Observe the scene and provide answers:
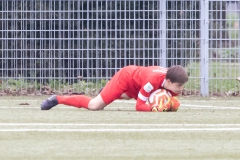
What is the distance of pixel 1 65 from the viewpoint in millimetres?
13836

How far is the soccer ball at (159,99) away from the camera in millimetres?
8703

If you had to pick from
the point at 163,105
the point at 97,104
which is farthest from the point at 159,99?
the point at 97,104

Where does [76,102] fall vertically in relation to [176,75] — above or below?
below

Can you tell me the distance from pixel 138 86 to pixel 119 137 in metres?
3.32

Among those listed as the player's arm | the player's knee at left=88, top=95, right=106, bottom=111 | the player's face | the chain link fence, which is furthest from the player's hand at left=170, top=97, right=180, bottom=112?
the chain link fence

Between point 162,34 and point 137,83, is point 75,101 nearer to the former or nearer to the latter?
point 137,83

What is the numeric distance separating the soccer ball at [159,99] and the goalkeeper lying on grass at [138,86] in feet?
0.14

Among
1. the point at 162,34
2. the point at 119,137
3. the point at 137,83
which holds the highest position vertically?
the point at 162,34

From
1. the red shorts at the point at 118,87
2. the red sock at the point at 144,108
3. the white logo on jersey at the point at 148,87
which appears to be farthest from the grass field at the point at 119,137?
the red shorts at the point at 118,87

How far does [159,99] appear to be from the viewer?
8719 millimetres

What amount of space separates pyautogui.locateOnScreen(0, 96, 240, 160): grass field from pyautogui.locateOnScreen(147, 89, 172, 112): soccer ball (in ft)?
2.89

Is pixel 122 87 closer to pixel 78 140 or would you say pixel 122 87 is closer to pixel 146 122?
pixel 146 122

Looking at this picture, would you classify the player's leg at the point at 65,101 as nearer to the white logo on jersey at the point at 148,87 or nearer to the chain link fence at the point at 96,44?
the white logo on jersey at the point at 148,87

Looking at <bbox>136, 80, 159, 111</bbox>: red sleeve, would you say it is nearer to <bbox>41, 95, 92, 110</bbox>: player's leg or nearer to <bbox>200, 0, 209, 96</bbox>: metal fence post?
<bbox>41, 95, 92, 110</bbox>: player's leg
